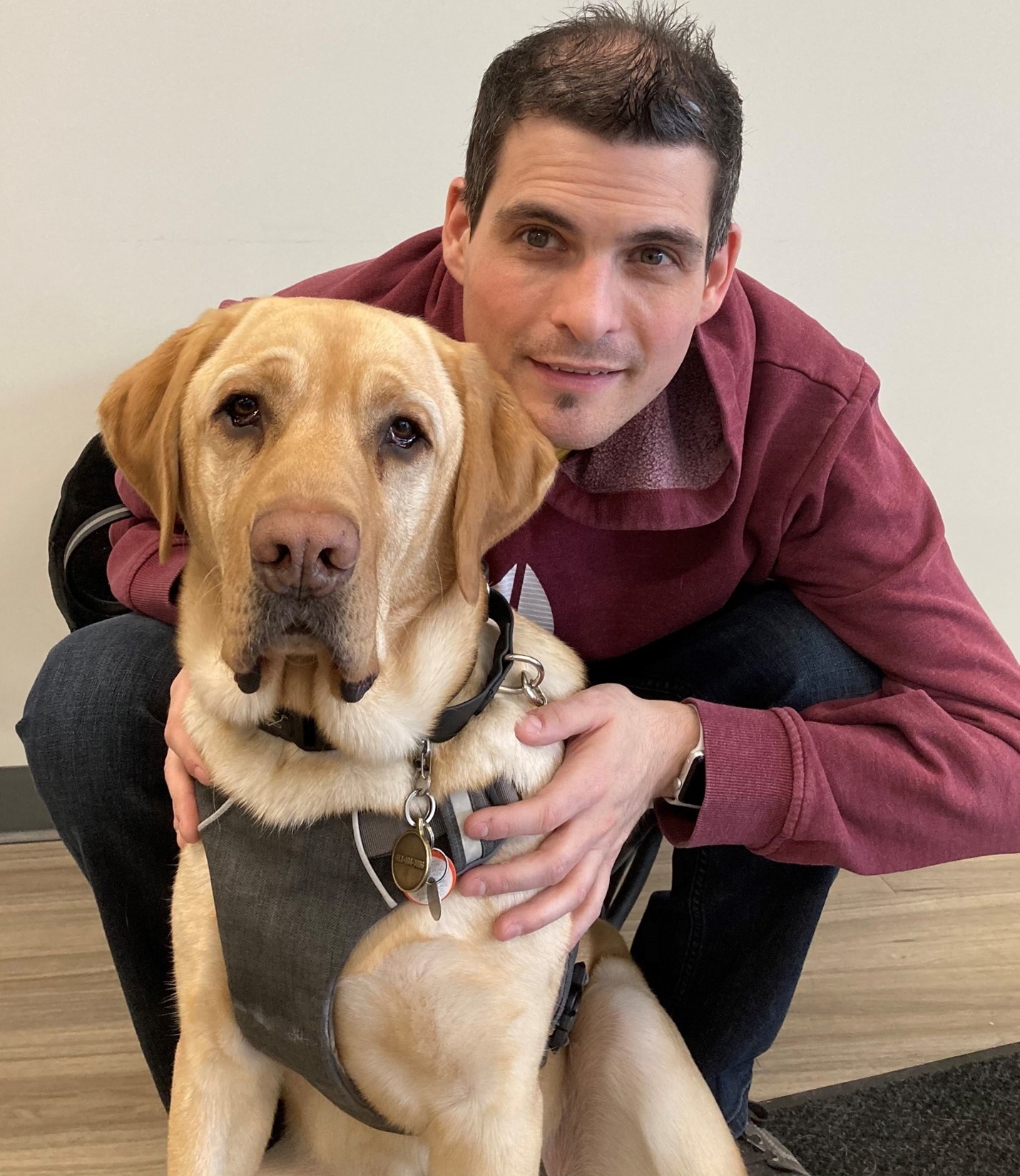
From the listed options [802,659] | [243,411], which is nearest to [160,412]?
[243,411]

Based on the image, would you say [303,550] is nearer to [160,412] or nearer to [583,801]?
[160,412]

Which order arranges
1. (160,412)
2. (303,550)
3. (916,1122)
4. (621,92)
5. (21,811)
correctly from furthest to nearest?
(21,811) → (916,1122) → (621,92) → (160,412) → (303,550)

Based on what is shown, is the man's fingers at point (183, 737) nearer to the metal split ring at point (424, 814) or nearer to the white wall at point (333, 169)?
the metal split ring at point (424, 814)

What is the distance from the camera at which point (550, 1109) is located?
142 cm

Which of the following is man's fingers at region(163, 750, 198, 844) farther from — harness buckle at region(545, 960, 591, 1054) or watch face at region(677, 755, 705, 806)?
watch face at region(677, 755, 705, 806)

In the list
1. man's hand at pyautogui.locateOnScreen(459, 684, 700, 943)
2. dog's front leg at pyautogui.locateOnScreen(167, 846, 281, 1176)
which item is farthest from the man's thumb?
dog's front leg at pyautogui.locateOnScreen(167, 846, 281, 1176)

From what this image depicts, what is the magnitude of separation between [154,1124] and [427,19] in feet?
8.04

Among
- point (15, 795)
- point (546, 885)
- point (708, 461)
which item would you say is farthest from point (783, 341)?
point (15, 795)

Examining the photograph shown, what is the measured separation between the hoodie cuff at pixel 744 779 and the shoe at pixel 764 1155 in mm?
652

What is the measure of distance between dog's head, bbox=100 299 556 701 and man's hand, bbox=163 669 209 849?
207 millimetres

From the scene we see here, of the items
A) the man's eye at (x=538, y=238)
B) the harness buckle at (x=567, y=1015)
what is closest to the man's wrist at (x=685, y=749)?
the harness buckle at (x=567, y=1015)

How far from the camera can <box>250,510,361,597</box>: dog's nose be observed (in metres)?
0.95

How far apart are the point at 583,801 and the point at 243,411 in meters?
0.67

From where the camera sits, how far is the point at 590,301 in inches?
52.7
